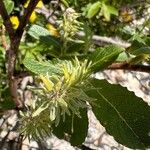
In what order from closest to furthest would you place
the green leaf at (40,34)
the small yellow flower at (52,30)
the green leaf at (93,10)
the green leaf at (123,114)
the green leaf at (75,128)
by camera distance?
the green leaf at (123,114), the green leaf at (75,128), the green leaf at (40,34), the small yellow flower at (52,30), the green leaf at (93,10)

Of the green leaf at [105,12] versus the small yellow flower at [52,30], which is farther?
the green leaf at [105,12]

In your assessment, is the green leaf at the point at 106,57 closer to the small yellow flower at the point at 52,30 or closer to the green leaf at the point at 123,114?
the green leaf at the point at 123,114

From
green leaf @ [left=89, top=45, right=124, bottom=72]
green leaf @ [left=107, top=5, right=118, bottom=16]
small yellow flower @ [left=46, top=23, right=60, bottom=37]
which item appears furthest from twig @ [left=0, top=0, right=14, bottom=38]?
green leaf @ [left=107, top=5, right=118, bottom=16]

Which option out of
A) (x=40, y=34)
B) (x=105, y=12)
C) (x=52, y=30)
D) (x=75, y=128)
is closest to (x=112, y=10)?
(x=105, y=12)

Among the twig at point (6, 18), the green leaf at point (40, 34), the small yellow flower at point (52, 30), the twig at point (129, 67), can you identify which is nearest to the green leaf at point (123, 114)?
the twig at point (129, 67)

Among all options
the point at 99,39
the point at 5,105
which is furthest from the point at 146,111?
the point at 99,39

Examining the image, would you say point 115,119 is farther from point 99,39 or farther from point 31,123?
point 99,39

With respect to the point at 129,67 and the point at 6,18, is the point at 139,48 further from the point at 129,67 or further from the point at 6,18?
the point at 6,18
